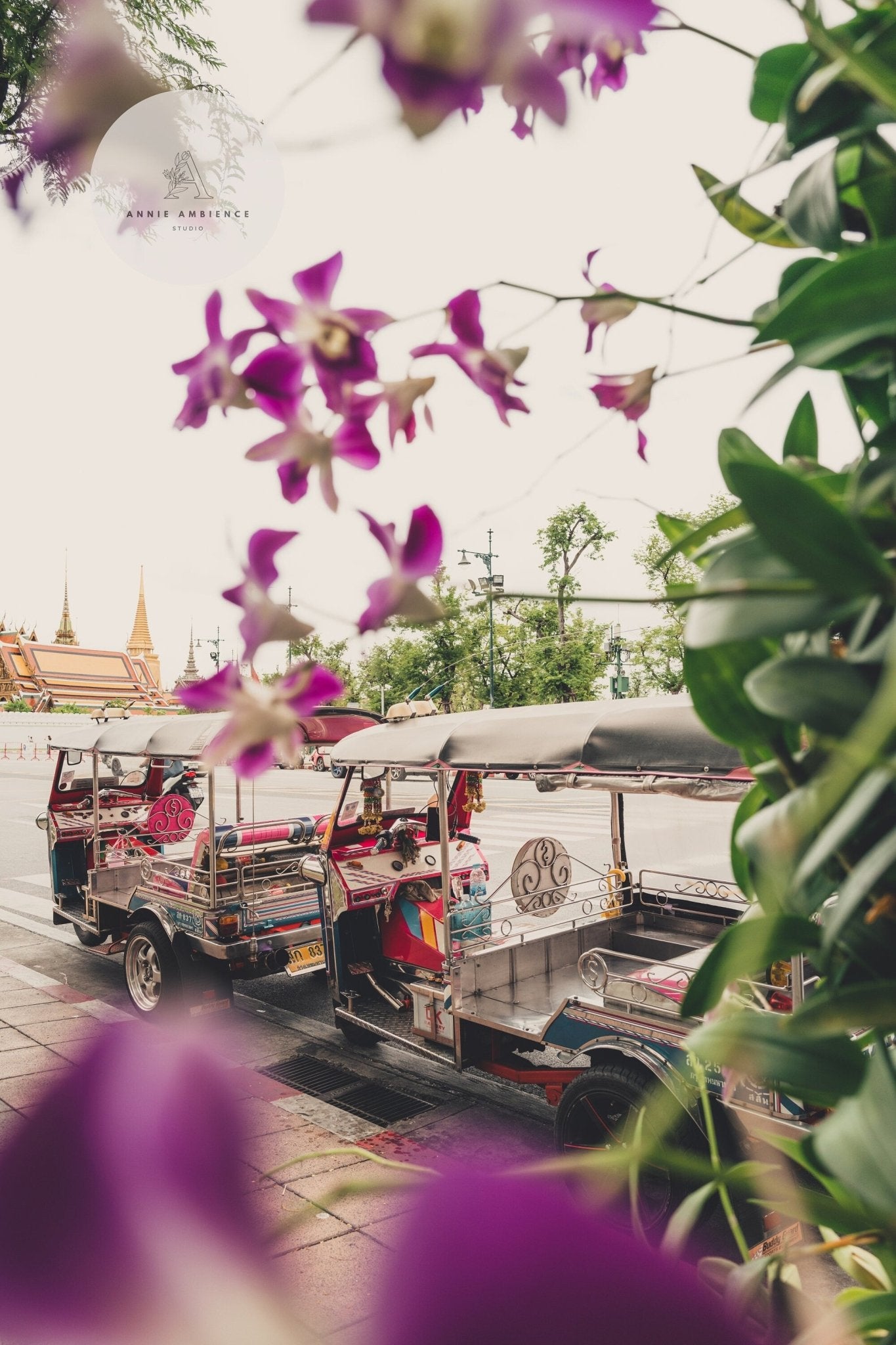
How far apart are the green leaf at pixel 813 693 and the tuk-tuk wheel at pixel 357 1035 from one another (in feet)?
21.0

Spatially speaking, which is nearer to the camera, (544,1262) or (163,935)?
(544,1262)

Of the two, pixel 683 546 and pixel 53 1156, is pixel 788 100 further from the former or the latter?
pixel 53 1156

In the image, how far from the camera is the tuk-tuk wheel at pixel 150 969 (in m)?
6.83

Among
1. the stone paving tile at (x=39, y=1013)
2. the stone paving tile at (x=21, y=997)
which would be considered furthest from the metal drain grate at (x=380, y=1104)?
the stone paving tile at (x=21, y=997)

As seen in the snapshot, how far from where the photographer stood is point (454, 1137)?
16.2 feet

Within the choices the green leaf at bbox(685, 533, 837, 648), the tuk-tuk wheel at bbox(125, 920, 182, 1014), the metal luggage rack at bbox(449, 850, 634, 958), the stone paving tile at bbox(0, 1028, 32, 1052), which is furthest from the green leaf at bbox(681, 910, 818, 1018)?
the tuk-tuk wheel at bbox(125, 920, 182, 1014)

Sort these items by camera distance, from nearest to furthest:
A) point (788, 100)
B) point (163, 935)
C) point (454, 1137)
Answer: point (788, 100) < point (454, 1137) < point (163, 935)

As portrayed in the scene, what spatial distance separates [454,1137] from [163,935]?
3.05 meters

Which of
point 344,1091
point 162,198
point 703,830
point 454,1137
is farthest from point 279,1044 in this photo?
point 162,198

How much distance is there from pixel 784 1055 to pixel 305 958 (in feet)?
22.8

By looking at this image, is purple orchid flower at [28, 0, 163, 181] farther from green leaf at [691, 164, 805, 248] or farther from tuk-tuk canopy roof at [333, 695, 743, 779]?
tuk-tuk canopy roof at [333, 695, 743, 779]

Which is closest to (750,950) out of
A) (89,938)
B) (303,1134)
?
(303,1134)

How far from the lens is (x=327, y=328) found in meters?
0.45

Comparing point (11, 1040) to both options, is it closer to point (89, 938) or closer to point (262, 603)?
point (89, 938)
